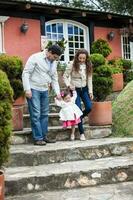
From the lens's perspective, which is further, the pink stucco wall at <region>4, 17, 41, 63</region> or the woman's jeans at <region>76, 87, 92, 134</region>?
the pink stucco wall at <region>4, 17, 41, 63</region>

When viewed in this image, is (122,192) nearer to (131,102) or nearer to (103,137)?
(103,137)

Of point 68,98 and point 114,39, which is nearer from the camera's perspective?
point 68,98

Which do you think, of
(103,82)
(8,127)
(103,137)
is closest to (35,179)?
(8,127)

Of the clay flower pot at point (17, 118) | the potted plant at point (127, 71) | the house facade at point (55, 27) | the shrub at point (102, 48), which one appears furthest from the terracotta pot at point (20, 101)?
the shrub at point (102, 48)

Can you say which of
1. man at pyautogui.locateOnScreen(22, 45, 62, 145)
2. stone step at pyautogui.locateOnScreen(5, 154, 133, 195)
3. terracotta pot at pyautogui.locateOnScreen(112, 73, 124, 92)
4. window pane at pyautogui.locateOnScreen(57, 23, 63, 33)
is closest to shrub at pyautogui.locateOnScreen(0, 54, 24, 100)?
man at pyautogui.locateOnScreen(22, 45, 62, 145)

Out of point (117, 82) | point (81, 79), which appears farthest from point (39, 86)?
point (117, 82)

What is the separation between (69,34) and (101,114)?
8678mm

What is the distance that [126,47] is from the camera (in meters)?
19.2

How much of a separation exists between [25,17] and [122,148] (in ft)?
29.1

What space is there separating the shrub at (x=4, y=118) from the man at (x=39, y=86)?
80.3 inches

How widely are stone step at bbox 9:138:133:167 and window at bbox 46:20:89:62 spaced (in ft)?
29.7

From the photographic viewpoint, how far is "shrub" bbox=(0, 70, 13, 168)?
5.34 m

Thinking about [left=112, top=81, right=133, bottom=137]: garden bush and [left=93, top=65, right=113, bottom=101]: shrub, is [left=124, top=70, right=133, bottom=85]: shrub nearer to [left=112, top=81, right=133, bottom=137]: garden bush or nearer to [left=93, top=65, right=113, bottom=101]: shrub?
[left=112, top=81, right=133, bottom=137]: garden bush

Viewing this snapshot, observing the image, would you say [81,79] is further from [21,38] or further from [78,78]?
[21,38]
